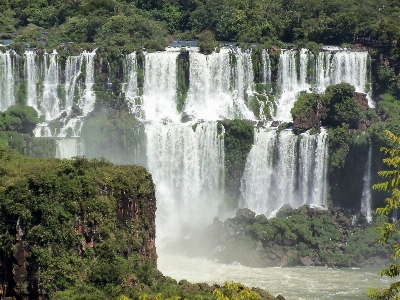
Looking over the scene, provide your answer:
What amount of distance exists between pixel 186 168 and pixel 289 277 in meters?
13.5

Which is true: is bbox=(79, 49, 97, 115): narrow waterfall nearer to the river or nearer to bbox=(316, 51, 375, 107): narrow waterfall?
bbox=(316, 51, 375, 107): narrow waterfall

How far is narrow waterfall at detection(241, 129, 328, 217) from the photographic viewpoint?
60.3 m

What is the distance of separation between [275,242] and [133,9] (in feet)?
97.8

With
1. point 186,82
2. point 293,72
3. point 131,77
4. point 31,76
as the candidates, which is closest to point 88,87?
point 131,77

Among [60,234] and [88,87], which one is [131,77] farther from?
[60,234]

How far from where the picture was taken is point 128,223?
38250mm

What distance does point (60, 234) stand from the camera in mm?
34594

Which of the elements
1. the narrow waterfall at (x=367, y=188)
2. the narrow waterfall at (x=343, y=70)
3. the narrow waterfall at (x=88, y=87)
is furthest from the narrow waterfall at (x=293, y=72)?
the narrow waterfall at (x=88, y=87)

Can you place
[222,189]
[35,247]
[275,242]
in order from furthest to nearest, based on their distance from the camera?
1. [222,189]
2. [275,242]
3. [35,247]

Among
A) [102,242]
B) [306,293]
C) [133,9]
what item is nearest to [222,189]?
[306,293]

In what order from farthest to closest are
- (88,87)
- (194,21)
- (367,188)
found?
(194,21) → (88,87) → (367,188)

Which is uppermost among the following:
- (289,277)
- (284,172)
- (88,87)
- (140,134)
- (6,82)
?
(6,82)

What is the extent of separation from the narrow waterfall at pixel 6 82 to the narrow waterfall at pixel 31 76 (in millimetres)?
895

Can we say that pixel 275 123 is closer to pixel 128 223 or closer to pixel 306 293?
pixel 306 293
